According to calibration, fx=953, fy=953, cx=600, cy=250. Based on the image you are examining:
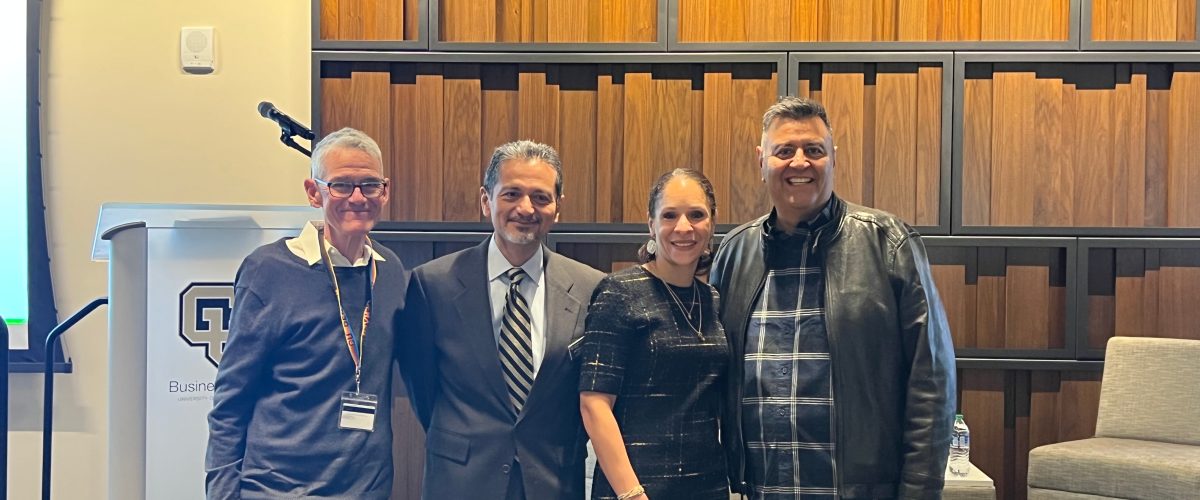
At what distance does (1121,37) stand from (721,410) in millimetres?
2315

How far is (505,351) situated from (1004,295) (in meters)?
2.15

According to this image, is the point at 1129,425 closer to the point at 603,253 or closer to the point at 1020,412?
the point at 1020,412

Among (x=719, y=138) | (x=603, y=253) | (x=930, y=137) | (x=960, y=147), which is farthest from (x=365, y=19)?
(x=960, y=147)

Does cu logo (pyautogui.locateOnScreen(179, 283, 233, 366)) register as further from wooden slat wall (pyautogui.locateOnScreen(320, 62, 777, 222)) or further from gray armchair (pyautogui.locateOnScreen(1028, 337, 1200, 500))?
gray armchair (pyautogui.locateOnScreen(1028, 337, 1200, 500))

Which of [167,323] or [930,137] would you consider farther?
[930,137]

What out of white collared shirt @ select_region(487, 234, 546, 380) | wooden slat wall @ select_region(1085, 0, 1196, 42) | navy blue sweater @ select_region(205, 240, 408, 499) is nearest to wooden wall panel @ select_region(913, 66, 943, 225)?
wooden slat wall @ select_region(1085, 0, 1196, 42)

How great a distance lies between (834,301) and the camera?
2.00 meters

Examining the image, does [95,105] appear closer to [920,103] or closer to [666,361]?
[666,361]

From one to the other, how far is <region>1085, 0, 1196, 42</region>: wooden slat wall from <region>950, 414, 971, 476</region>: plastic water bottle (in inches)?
57.6

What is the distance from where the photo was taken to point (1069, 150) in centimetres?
337

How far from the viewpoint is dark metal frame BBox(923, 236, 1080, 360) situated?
3361 mm

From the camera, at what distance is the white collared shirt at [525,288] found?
2078 mm

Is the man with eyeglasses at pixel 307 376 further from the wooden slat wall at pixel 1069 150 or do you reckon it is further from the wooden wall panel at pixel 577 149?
the wooden slat wall at pixel 1069 150

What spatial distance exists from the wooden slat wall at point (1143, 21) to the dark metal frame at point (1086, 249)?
2.32 feet
